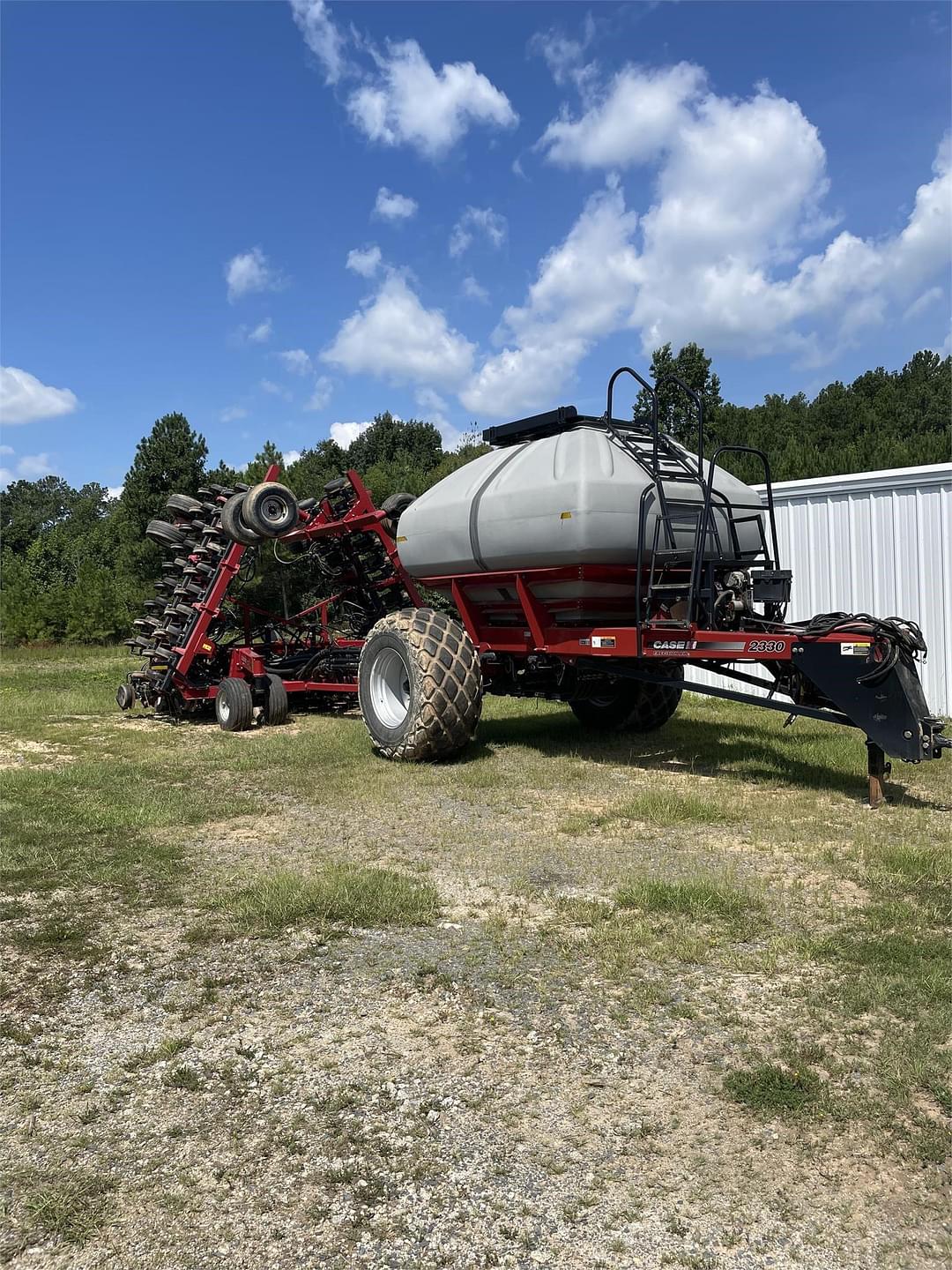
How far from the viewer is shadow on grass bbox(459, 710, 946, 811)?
23.9 ft

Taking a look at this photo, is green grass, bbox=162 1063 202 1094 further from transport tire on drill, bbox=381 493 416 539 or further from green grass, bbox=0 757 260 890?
transport tire on drill, bbox=381 493 416 539

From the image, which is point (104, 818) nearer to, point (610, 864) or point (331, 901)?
point (331, 901)

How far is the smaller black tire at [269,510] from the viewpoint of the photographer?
36.6 ft

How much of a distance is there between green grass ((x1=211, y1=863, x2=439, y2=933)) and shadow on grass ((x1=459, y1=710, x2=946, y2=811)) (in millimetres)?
3522

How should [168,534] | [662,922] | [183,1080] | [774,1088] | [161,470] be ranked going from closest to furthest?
[774,1088]
[183,1080]
[662,922]
[168,534]
[161,470]

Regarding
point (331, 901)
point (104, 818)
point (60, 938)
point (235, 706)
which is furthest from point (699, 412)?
point (235, 706)

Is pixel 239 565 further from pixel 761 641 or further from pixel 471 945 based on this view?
pixel 471 945

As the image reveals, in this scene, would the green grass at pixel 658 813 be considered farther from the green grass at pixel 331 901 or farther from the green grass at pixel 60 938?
the green grass at pixel 60 938

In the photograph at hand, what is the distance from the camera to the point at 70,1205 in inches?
97.0

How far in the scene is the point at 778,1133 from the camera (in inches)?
108

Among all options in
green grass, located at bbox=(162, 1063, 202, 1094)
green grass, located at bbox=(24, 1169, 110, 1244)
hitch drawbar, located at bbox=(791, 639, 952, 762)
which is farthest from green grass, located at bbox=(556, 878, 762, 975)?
green grass, located at bbox=(24, 1169, 110, 1244)

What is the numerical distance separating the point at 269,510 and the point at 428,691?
170 inches

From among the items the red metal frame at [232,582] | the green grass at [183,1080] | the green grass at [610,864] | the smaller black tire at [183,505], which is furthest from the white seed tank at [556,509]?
the green grass at [183,1080]

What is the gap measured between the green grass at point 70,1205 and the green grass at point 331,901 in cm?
177
